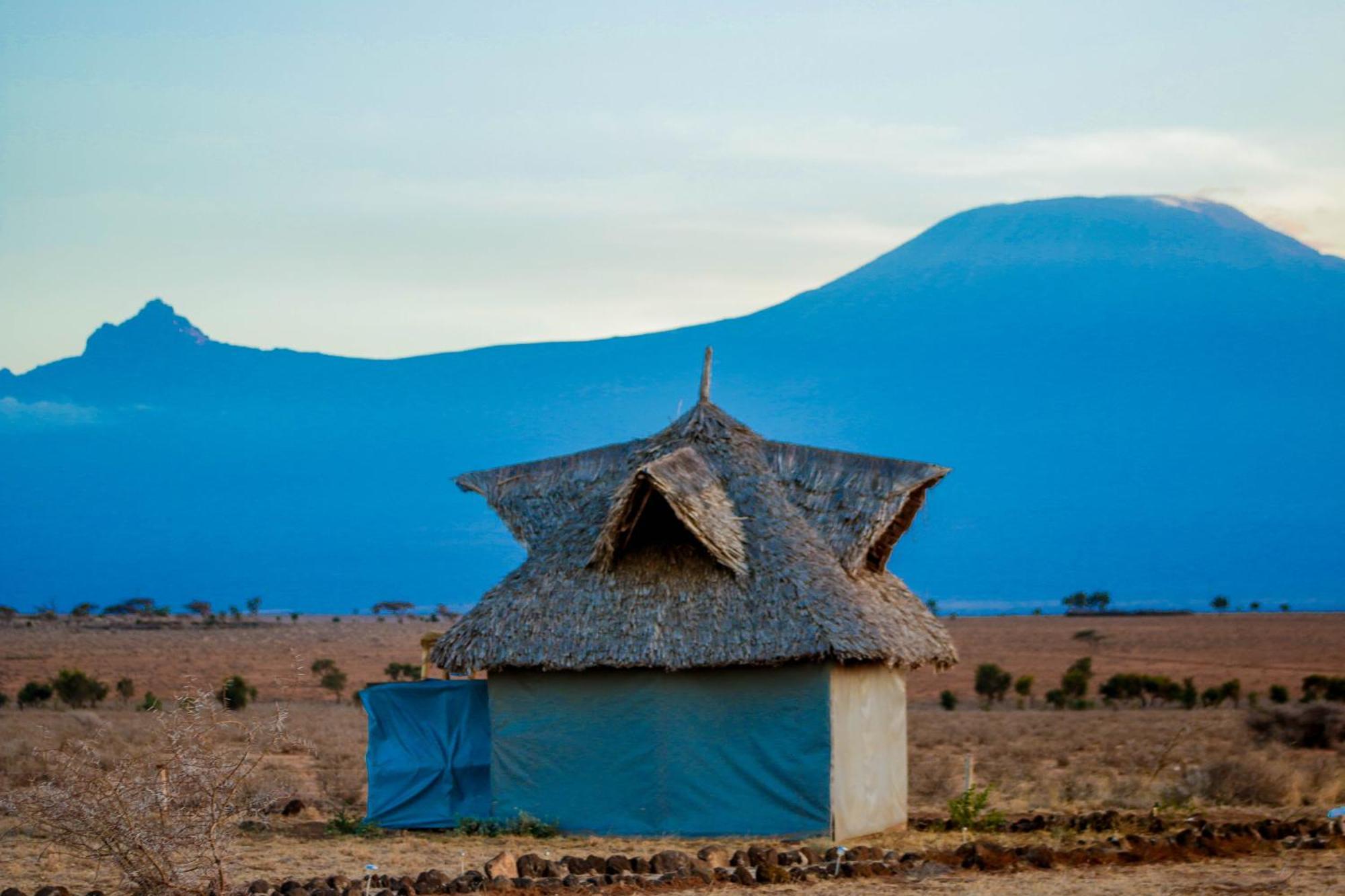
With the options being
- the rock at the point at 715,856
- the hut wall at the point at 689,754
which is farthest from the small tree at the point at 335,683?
the rock at the point at 715,856

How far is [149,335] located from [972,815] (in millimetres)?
157847

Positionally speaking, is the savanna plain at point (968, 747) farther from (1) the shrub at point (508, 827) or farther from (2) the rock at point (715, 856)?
(2) the rock at point (715, 856)

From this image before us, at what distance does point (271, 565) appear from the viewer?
11550 cm

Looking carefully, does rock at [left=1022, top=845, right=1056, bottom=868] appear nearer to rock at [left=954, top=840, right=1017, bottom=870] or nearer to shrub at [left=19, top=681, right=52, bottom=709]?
rock at [left=954, top=840, right=1017, bottom=870]

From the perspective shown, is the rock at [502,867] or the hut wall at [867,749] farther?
the hut wall at [867,749]

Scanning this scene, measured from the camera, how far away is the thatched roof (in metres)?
14.3

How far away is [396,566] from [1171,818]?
101114 mm

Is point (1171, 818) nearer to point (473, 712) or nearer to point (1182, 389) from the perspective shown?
point (473, 712)

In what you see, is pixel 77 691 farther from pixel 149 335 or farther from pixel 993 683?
pixel 149 335

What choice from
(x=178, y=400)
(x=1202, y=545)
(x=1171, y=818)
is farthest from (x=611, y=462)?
(x=178, y=400)

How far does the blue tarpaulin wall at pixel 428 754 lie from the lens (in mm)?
15641

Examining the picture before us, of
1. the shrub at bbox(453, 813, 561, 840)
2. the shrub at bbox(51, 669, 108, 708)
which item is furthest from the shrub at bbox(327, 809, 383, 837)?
the shrub at bbox(51, 669, 108, 708)

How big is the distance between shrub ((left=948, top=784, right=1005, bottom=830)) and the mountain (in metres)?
80.9

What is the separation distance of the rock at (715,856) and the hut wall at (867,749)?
1.44 metres
